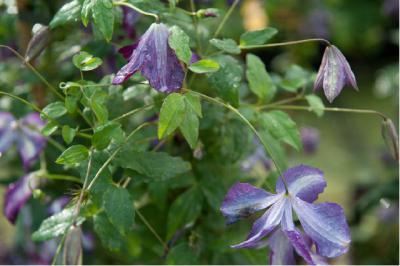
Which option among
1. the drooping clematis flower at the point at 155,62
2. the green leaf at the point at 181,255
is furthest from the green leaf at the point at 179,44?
the green leaf at the point at 181,255

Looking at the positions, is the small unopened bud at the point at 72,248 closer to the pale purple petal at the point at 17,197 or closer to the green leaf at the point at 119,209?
the green leaf at the point at 119,209

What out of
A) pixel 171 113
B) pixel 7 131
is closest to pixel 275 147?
pixel 171 113

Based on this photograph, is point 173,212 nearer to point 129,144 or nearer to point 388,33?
point 129,144

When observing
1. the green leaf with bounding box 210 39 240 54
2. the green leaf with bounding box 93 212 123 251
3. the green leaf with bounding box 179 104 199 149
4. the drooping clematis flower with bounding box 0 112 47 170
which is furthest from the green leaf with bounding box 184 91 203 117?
the drooping clematis flower with bounding box 0 112 47 170

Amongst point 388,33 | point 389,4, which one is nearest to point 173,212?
point 389,4

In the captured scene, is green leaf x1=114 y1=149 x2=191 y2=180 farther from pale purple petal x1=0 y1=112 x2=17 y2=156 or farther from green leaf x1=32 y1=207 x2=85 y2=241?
pale purple petal x1=0 y1=112 x2=17 y2=156

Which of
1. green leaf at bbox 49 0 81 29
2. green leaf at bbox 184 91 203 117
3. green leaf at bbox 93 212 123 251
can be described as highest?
green leaf at bbox 49 0 81 29
